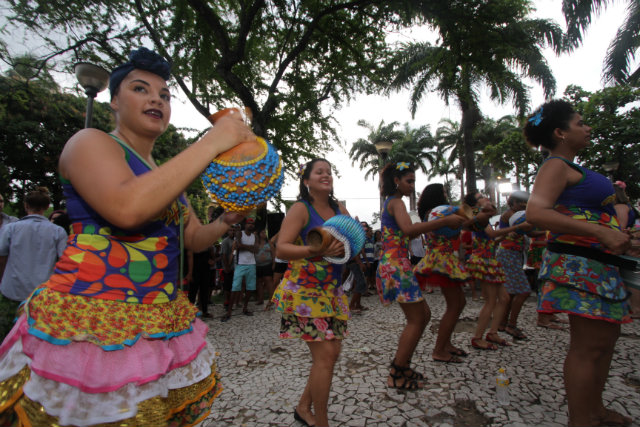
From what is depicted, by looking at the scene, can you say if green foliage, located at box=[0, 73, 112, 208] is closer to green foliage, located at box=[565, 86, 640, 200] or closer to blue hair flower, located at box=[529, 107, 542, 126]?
blue hair flower, located at box=[529, 107, 542, 126]

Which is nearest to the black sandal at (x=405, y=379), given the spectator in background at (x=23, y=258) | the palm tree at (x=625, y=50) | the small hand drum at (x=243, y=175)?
the small hand drum at (x=243, y=175)

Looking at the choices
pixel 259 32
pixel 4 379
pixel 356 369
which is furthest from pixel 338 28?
pixel 4 379

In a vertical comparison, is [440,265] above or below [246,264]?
above

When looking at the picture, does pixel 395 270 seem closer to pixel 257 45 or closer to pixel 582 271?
pixel 582 271

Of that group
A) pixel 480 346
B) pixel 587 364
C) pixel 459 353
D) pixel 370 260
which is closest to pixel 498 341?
pixel 480 346

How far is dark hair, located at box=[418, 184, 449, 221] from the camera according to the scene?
4203mm

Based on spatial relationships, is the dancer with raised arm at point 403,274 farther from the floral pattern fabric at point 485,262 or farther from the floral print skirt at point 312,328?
the floral pattern fabric at point 485,262

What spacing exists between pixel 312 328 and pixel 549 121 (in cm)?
234

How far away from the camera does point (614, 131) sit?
1247 cm

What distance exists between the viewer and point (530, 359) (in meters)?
3.96

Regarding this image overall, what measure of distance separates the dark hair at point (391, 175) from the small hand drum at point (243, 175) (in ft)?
8.48

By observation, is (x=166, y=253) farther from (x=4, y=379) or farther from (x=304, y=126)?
(x=304, y=126)

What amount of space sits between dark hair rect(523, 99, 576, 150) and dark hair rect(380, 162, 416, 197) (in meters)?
1.22

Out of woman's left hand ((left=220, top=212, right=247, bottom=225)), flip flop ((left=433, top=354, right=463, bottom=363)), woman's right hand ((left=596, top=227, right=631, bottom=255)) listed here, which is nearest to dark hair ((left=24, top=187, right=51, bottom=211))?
woman's left hand ((left=220, top=212, right=247, bottom=225))
